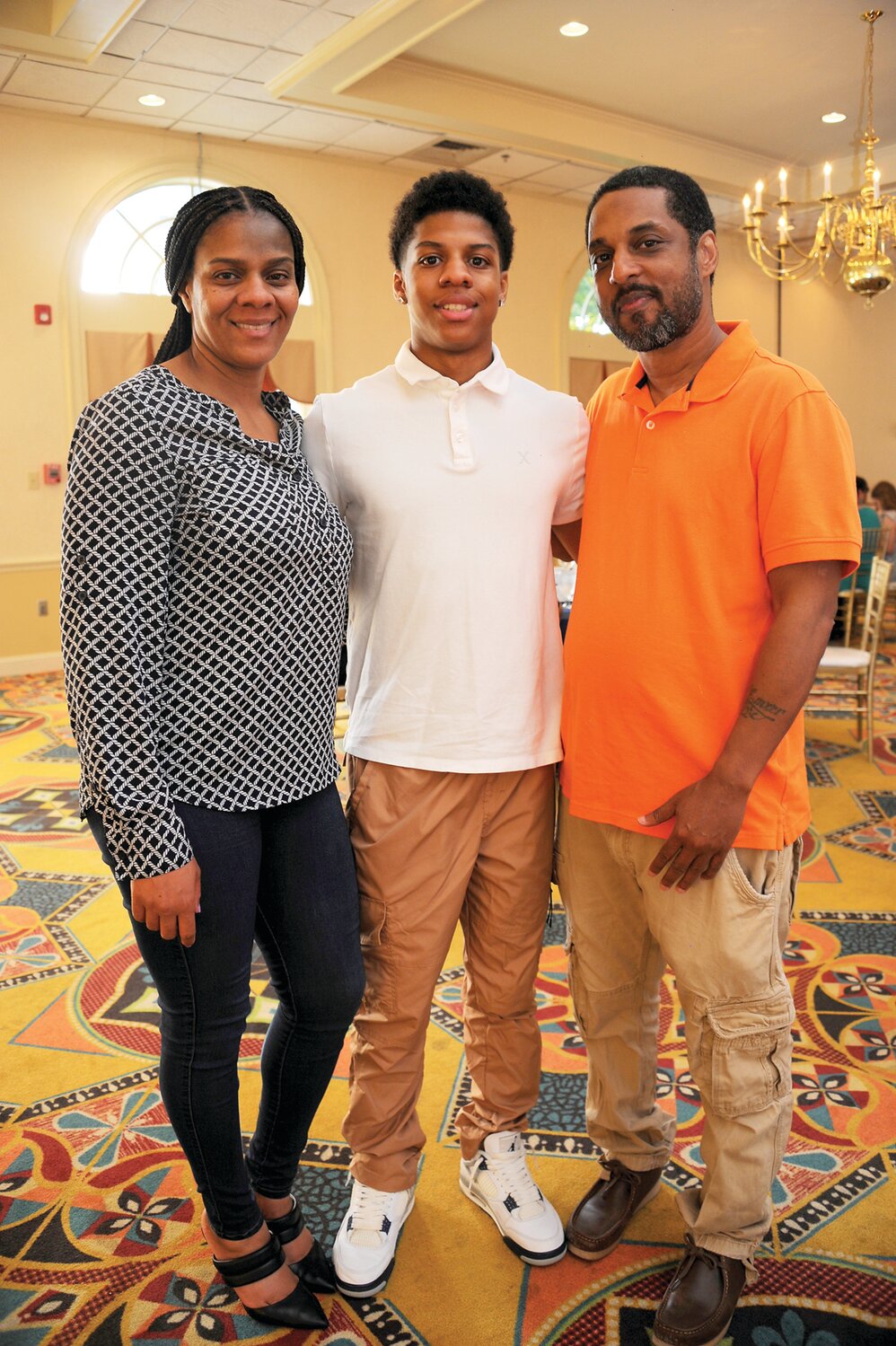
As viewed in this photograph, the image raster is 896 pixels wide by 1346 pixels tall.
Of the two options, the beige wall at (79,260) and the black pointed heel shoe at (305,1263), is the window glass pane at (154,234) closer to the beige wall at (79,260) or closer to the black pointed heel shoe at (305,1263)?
the beige wall at (79,260)

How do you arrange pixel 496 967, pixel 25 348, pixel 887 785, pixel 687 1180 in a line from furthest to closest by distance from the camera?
1. pixel 25 348
2. pixel 887 785
3. pixel 687 1180
4. pixel 496 967

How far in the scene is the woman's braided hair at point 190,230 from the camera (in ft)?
5.15

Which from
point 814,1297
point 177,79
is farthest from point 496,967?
point 177,79

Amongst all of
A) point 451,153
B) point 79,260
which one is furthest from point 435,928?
point 451,153

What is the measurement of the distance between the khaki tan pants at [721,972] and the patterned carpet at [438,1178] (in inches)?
9.7

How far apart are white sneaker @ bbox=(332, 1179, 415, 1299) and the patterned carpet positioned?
1.4 inches

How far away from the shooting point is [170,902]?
1.40 metres

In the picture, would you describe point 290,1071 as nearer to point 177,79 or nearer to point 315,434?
point 315,434

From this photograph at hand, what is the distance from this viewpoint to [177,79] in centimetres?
661

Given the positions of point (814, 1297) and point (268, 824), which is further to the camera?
point (814, 1297)

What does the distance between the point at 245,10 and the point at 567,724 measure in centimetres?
554

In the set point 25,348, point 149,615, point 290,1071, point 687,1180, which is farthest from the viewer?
point 25,348

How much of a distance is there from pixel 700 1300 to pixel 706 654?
103cm

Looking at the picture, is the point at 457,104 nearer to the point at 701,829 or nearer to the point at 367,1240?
the point at 701,829
